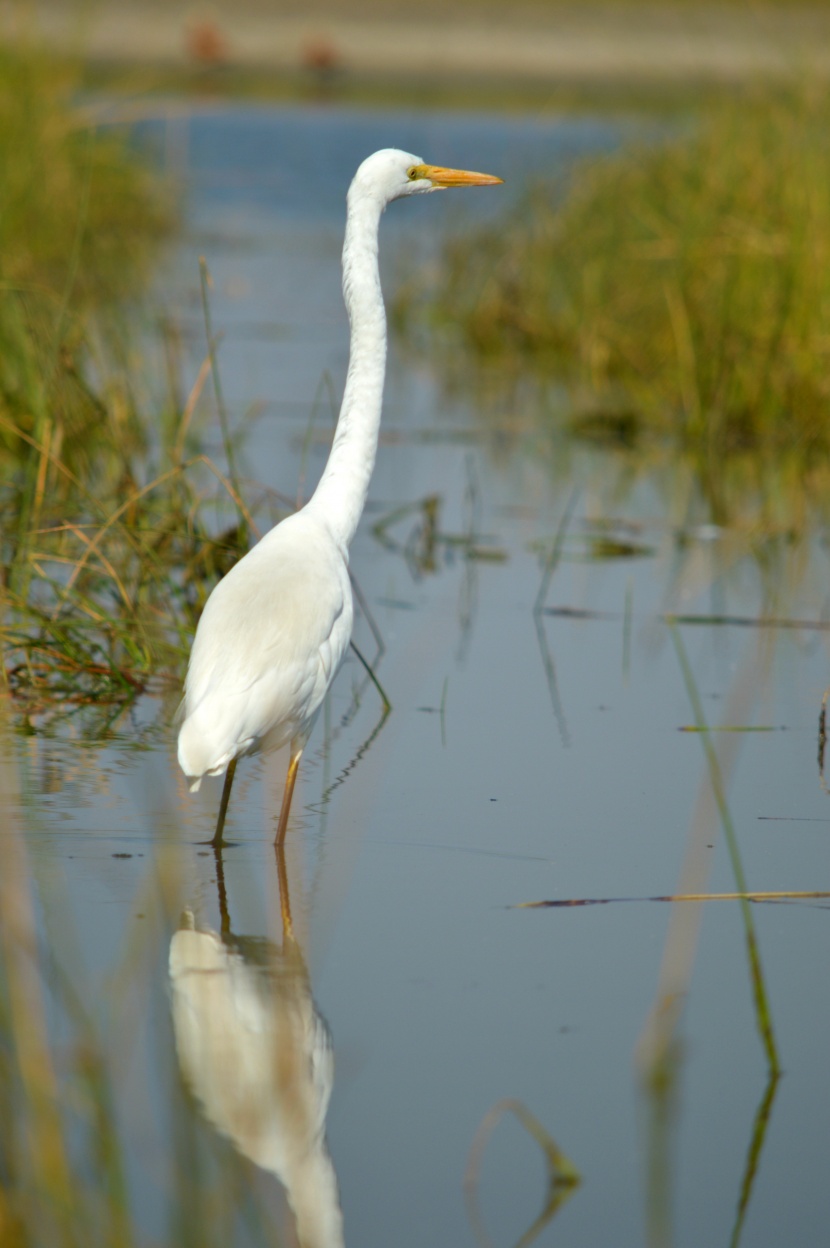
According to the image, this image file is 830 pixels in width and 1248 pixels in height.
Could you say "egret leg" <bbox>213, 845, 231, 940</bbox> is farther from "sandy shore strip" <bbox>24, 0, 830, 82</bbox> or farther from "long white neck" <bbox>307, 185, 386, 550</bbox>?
"sandy shore strip" <bbox>24, 0, 830, 82</bbox>

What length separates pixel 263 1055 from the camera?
6.71 ft

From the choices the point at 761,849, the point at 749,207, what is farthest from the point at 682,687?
the point at 749,207

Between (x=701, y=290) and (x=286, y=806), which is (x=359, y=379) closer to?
(x=286, y=806)

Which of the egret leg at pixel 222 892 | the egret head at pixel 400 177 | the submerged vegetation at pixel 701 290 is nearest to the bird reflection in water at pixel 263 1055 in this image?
the egret leg at pixel 222 892

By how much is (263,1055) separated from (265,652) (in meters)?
0.83

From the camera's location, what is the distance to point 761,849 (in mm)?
2832

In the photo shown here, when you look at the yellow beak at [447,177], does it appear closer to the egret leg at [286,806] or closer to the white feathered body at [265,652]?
the white feathered body at [265,652]

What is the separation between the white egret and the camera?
2.61 metres

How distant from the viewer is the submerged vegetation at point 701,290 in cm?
605

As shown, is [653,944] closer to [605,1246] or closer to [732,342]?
[605,1246]

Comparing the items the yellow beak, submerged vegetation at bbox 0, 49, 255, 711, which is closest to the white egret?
the yellow beak

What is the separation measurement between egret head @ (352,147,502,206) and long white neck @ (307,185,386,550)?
3cm

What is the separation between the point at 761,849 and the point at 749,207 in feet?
13.9

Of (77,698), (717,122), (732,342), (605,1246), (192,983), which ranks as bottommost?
(605,1246)
